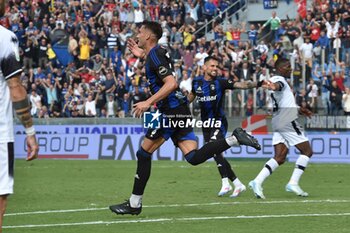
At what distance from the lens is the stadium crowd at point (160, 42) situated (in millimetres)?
32844

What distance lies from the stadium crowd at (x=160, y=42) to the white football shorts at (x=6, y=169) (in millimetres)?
21074

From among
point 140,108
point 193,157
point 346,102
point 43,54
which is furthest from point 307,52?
point 140,108

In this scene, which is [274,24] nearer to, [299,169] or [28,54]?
[28,54]

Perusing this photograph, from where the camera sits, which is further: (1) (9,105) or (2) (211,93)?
(2) (211,93)

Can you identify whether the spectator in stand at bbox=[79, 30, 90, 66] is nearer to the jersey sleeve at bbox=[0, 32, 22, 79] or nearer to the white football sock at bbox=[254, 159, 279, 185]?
the white football sock at bbox=[254, 159, 279, 185]

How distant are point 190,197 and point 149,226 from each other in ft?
13.9

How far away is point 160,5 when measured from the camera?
3950 centimetres

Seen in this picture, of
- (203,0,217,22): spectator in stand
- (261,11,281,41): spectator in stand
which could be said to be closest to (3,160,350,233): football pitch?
(261,11,281,41): spectator in stand

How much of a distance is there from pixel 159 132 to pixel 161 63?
94 cm

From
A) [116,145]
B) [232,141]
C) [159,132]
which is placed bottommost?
[116,145]

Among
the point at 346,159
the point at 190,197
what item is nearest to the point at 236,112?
the point at 346,159

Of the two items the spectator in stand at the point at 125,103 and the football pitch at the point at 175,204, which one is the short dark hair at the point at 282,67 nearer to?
the football pitch at the point at 175,204

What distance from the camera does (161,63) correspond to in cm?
1225

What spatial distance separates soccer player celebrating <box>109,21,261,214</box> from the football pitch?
0.37m
